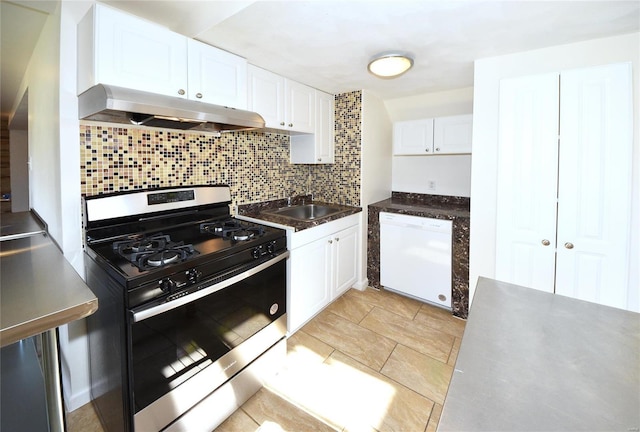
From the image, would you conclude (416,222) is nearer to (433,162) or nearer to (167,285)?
(433,162)

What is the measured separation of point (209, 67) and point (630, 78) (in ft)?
8.21

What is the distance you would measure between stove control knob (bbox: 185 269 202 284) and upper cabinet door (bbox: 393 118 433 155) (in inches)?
98.1

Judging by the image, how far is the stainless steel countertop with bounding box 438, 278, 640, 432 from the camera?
553 mm

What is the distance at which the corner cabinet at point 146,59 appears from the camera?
138 cm

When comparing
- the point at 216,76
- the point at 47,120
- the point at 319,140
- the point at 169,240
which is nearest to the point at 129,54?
the point at 216,76

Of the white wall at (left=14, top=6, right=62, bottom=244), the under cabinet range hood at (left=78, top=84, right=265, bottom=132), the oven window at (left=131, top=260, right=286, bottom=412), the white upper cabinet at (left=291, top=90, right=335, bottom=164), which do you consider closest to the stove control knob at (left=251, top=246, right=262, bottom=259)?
the oven window at (left=131, top=260, right=286, bottom=412)

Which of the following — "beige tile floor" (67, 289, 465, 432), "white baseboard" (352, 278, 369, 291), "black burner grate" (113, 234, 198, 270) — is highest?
"black burner grate" (113, 234, 198, 270)

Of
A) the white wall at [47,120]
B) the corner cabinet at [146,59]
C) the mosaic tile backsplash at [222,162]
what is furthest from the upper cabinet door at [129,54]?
the mosaic tile backsplash at [222,162]

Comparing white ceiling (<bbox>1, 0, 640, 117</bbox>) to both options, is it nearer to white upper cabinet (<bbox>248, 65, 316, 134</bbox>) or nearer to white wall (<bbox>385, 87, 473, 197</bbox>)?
white upper cabinet (<bbox>248, 65, 316, 134</bbox>)

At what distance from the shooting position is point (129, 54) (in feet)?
4.77

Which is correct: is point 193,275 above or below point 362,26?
below

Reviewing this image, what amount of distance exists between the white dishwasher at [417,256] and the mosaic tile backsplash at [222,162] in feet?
1.72

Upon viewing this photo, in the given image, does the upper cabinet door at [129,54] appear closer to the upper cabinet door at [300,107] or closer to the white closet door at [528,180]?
the upper cabinet door at [300,107]

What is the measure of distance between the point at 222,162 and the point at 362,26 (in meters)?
1.43
